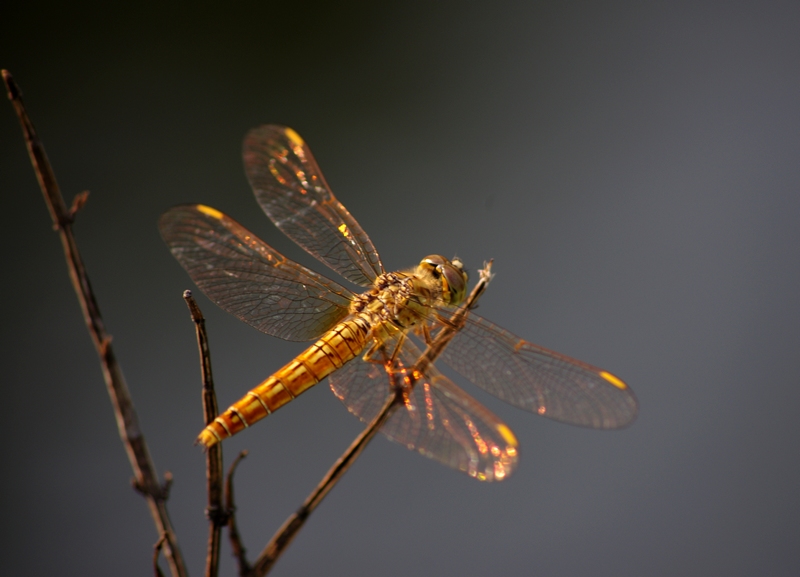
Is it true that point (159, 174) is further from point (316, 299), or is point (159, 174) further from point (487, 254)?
point (316, 299)

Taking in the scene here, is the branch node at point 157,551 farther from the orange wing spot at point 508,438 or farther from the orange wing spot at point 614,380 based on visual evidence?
the orange wing spot at point 614,380

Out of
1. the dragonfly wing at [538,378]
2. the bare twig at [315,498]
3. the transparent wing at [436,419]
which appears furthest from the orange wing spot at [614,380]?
the bare twig at [315,498]

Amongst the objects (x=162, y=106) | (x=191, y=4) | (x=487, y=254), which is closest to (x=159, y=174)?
(x=162, y=106)

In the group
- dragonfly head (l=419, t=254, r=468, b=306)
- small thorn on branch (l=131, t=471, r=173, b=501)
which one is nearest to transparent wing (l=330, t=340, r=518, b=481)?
dragonfly head (l=419, t=254, r=468, b=306)

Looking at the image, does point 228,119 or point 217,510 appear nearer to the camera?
point 217,510

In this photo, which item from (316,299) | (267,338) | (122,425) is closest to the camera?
(122,425)

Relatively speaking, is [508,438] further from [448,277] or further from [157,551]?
[157,551]

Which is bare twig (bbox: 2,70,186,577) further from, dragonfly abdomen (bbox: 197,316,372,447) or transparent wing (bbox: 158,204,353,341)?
transparent wing (bbox: 158,204,353,341)
